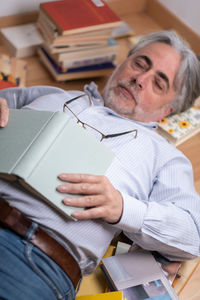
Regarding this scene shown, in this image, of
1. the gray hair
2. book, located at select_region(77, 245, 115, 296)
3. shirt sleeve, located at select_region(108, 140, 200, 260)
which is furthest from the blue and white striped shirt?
the gray hair

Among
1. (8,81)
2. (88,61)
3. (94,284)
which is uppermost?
(88,61)

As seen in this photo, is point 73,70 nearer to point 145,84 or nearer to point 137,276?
point 145,84

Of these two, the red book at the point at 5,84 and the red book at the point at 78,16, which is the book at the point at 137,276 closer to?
the red book at the point at 5,84

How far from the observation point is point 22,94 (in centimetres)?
147

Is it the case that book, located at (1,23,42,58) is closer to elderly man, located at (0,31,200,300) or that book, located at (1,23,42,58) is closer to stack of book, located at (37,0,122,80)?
stack of book, located at (37,0,122,80)

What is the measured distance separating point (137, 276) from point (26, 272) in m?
0.37

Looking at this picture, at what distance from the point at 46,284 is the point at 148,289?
0.33 metres

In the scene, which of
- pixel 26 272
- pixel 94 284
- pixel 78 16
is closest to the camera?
pixel 26 272

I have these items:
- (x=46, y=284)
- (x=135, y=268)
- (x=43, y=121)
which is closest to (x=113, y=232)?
(x=135, y=268)

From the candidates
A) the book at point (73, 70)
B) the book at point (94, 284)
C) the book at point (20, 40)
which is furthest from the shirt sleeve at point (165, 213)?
the book at point (20, 40)

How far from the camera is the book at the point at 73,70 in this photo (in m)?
1.83

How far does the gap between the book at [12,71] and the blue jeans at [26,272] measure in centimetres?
85

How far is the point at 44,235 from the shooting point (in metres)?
1.03

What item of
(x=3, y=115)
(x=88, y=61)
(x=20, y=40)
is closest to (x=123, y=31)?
(x=88, y=61)
